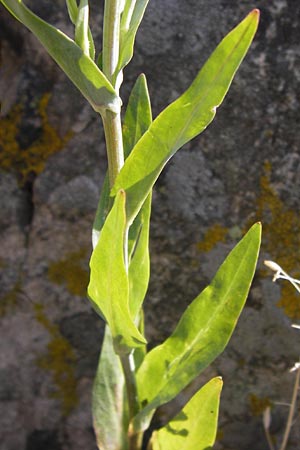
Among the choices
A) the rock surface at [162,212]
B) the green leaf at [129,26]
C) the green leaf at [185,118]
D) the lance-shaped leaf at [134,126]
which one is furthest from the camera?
the rock surface at [162,212]

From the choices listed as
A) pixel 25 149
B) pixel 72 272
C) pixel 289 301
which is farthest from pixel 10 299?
pixel 289 301

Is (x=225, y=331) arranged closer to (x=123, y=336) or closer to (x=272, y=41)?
(x=123, y=336)

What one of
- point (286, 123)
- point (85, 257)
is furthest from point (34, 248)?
point (286, 123)

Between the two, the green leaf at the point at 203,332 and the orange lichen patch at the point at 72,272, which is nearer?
the green leaf at the point at 203,332

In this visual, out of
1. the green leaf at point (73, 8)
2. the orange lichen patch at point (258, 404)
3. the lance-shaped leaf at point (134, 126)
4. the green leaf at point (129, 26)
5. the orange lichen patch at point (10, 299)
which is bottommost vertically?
the orange lichen patch at point (258, 404)

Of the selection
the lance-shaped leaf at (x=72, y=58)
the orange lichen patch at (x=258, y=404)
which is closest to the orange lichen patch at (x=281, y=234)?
the orange lichen patch at (x=258, y=404)

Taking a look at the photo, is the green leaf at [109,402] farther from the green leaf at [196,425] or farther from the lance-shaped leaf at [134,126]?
the lance-shaped leaf at [134,126]

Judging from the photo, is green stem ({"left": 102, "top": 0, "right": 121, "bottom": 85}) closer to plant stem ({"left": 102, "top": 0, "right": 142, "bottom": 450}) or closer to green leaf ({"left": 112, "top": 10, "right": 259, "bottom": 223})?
plant stem ({"left": 102, "top": 0, "right": 142, "bottom": 450})
